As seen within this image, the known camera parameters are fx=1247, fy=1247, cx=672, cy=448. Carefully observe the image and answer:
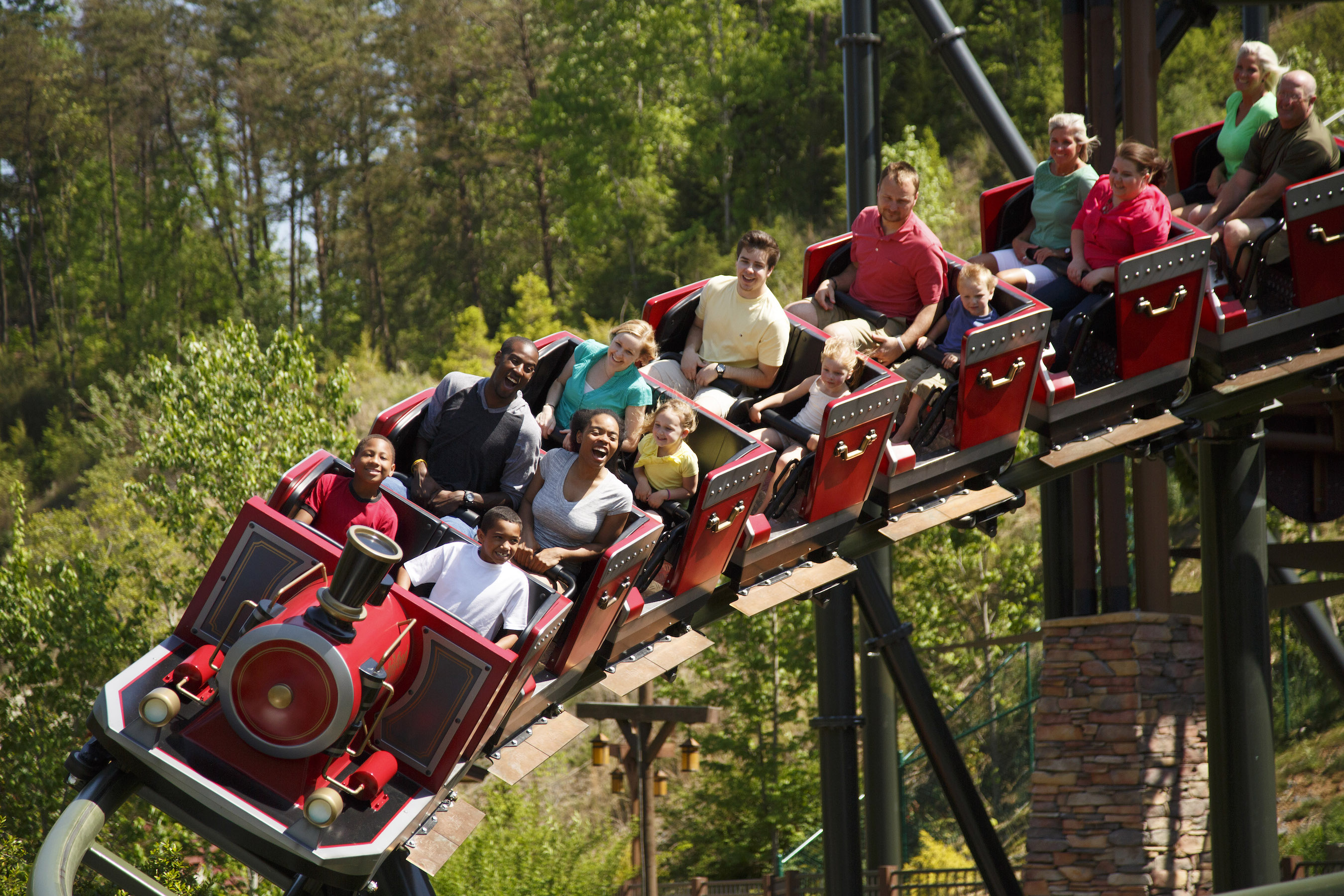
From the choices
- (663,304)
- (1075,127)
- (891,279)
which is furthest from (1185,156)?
(663,304)

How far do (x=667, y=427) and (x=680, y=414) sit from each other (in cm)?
7

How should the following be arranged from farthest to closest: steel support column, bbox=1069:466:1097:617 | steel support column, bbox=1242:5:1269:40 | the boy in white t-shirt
Result: steel support column, bbox=1242:5:1269:40, steel support column, bbox=1069:466:1097:617, the boy in white t-shirt

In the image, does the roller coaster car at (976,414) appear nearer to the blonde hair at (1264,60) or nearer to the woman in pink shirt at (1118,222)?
the woman in pink shirt at (1118,222)

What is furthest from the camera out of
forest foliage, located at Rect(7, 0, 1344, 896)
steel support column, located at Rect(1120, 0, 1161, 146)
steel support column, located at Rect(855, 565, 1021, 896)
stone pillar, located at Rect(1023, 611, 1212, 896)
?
forest foliage, located at Rect(7, 0, 1344, 896)

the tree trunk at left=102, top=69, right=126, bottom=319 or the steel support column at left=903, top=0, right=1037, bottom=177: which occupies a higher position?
the tree trunk at left=102, top=69, right=126, bottom=319

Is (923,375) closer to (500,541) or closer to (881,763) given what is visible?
(500,541)

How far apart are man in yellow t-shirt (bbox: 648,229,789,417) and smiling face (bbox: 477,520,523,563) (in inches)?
51.3

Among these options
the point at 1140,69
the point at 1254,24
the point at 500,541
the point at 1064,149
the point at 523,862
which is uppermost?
the point at 1254,24

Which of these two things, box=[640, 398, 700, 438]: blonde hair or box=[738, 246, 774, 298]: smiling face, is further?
box=[738, 246, 774, 298]: smiling face

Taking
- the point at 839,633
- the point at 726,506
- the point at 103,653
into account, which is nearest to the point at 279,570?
the point at 726,506

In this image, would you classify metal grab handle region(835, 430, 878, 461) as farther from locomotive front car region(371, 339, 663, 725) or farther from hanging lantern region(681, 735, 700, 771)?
hanging lantern region(681, 735, 700, 771)

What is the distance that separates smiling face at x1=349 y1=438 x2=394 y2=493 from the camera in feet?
12.7

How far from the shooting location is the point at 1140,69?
23.7ft

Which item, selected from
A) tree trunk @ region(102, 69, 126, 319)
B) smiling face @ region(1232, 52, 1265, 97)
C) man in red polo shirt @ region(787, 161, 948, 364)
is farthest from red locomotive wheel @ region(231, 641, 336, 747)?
tree trunk @ region(102, 69, 126, 319)
